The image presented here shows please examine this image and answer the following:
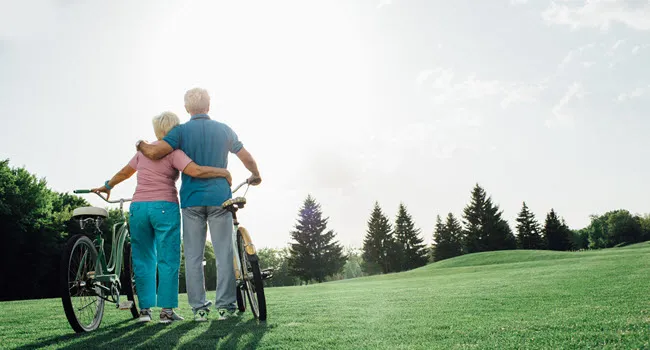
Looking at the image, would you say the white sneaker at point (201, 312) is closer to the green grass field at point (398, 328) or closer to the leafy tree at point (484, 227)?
the green grass field at point (398, 328)

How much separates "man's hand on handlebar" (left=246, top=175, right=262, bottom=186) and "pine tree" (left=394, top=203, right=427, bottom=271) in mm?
64949

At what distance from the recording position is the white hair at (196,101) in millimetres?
5102

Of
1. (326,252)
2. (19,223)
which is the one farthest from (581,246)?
(19,223)

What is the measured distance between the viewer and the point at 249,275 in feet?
16.5

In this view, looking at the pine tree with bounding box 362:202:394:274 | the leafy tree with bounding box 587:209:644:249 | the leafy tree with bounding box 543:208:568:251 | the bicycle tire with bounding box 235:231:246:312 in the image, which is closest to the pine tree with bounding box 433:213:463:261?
the pine tree with bounding box 362:202:394:274

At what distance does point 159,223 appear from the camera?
4727 millimetres

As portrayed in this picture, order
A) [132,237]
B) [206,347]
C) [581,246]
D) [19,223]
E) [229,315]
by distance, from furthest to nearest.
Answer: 1. [581,246]
2. [19,223]
3. [229,315]
4. [132,237]
5. [206,347]

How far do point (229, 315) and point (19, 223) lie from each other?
3143cm

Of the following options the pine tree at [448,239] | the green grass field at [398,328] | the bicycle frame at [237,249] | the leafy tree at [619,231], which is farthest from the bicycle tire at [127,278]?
the leafy tree at [619,231]

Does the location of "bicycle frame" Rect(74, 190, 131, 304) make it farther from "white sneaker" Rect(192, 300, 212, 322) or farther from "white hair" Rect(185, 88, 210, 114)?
"white hair" Rect(185, 88, 210, 114)

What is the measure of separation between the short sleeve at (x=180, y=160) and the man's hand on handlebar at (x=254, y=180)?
807 millimetres

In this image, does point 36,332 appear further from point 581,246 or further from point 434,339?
point 581,246

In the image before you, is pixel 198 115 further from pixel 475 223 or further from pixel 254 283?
pixel 475 223

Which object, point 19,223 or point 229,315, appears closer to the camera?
point 229,315
